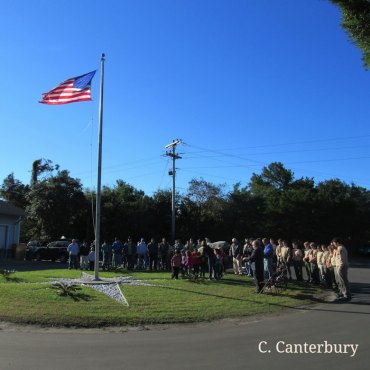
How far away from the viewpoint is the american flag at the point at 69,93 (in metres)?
17.6

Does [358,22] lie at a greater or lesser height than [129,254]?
greater

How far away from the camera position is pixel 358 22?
7277mm

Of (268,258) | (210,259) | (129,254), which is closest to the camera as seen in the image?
(268,258)

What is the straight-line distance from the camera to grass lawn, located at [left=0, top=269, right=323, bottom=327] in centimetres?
1130

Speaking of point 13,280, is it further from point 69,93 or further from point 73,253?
point 69,93

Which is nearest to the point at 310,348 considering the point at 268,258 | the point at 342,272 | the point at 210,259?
the point at 342,272

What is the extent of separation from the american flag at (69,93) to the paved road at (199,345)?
9628 mm

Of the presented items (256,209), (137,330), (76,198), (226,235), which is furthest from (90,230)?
(137,330)

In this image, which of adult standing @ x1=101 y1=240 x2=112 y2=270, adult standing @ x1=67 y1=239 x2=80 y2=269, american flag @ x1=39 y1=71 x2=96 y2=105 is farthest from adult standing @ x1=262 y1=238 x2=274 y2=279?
adult standing @ x1=67 y1=239 x2=80 y2=269

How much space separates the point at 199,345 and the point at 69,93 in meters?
12.1

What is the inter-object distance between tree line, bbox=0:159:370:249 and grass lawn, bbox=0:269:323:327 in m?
26.5

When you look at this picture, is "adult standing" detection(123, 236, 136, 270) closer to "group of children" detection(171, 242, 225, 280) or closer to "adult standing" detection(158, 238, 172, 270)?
"adult standing" detection(158, 238, 172, 270)

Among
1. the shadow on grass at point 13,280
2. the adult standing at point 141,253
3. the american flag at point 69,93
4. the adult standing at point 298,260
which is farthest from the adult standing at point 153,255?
the american flag at point 69,93

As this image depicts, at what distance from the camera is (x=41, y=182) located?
45156mm
